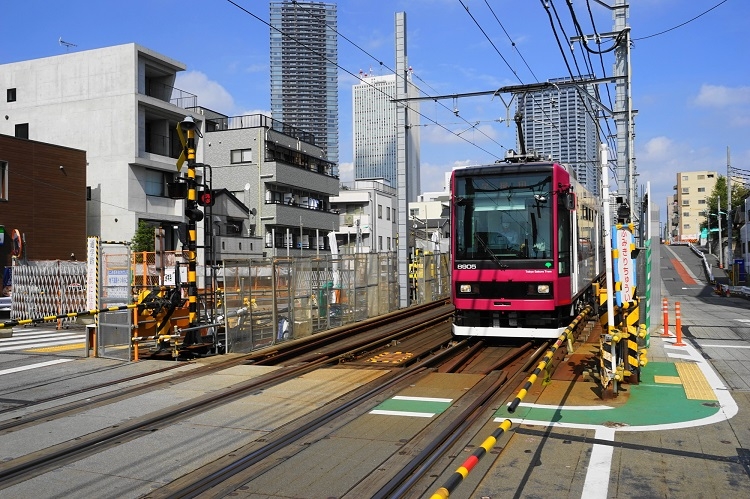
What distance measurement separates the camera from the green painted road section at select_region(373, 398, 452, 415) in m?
8.26

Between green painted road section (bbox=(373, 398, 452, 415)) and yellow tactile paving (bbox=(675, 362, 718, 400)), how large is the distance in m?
3.32

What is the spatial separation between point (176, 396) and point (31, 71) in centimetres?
3708

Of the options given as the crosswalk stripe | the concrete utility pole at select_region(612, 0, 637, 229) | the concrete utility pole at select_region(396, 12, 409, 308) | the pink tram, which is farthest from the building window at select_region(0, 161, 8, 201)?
the concrete utility pole at select_region(612, 0, 637, 229)

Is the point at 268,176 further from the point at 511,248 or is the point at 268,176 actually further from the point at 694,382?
the point at 694,382

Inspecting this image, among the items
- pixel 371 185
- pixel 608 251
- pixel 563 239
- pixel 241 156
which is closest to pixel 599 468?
pixel 608 251

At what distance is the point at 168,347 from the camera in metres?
14.1

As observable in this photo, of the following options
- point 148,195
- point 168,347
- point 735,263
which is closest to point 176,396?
point 168,347

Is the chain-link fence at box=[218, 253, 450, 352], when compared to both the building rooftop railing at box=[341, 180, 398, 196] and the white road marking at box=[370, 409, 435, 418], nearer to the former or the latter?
the white road marking at box=[370, 409, 435, 418]

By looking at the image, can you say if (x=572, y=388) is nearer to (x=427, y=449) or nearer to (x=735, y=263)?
(x=427, y=449)

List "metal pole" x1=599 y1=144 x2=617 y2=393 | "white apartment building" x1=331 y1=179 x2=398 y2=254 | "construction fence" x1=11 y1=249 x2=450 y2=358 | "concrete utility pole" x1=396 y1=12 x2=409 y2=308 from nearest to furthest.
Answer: "metal pole" x1=599 y1=144 x2=617 y2=393, "construction fence" x1=11 y1=249 x2=450 y2=358, "concrete utility pole" x1=396 y1=12 x2=409 y2=308, "white apartment building" x1=331 y1=179 x2=398 y2=254

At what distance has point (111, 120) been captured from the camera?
3756 cm

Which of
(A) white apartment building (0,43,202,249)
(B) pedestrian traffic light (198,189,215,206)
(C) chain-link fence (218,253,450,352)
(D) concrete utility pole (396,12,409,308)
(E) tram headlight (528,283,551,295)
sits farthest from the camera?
(A) white apartment building (0,43,202,249)

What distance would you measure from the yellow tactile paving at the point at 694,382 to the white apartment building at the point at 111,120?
3107cm

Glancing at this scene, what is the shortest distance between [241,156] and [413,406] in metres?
42.7
